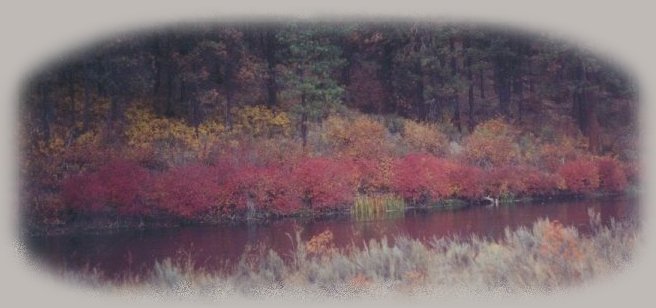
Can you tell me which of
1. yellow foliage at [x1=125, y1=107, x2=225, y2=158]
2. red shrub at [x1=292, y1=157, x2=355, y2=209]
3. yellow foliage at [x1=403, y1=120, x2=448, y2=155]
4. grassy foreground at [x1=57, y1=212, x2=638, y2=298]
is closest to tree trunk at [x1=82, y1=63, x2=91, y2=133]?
yellow foliage at [x1=125, y1=107, x2=225, y2=158]

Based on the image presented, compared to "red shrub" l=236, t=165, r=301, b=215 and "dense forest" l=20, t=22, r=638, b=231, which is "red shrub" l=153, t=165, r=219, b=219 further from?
"red shrub" l=236, t=165, r=301, b=215

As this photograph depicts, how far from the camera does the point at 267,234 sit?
63.7ft

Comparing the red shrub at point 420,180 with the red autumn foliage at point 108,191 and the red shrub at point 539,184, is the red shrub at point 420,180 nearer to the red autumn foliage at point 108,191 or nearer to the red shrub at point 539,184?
the red shrub at point 539,184

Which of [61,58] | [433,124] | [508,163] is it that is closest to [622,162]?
[508,163]

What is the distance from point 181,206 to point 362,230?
7.67 metres

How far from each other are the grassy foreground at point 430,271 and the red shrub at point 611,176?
17267mm

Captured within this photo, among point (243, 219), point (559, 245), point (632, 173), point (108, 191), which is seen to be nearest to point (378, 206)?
point (243, 219)

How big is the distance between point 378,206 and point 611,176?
448 inches

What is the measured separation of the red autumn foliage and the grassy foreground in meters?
11.9

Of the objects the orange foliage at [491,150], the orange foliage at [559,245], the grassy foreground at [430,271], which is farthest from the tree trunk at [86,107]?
the orange foliage at [559,245]

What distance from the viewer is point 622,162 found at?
28.6 meters

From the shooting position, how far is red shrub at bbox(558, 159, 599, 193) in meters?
26.8

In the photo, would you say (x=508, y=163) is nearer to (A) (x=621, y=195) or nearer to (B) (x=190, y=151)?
(A) (x=621, y=195)

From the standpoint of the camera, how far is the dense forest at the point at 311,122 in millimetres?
23469
